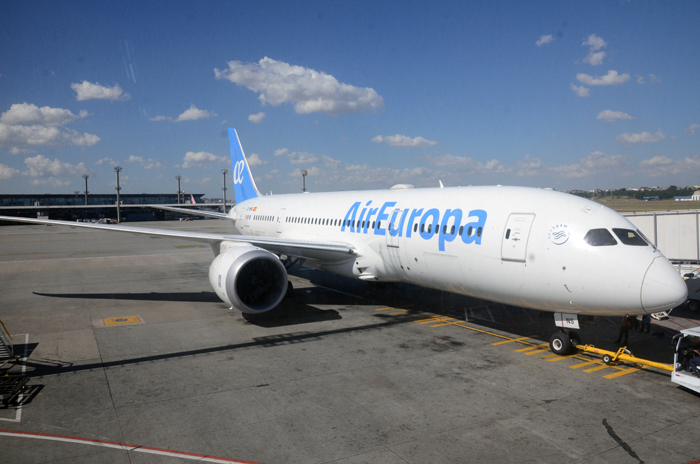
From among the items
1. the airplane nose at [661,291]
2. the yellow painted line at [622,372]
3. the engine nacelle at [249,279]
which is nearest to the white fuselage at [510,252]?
the airplane nose at [661,291]

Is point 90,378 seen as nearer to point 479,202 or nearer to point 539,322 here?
point 479,202

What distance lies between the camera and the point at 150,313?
17281 millimetres

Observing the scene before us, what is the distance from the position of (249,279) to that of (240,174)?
742 inches

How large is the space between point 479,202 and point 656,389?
6086mm

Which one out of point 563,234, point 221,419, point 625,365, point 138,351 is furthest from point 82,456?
point 625,365

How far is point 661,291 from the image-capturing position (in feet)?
31.4

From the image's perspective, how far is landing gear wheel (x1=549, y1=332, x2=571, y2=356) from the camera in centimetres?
1180

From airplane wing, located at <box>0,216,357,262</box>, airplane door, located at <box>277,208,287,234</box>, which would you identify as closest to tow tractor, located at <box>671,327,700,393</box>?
airplane wing, located at <box>0,216,357,262</box>

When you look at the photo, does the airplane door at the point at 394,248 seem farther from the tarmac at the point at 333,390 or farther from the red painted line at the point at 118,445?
the red painted line at the point at 118,445

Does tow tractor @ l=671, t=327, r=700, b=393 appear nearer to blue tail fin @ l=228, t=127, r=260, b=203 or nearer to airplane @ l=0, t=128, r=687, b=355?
airplane @ l=0, t=128, r=687, b=355

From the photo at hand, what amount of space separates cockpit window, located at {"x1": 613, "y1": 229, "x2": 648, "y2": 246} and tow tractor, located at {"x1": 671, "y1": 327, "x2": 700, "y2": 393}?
2030 mm

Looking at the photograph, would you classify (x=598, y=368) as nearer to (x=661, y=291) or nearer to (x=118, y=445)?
(x=661, y=291)

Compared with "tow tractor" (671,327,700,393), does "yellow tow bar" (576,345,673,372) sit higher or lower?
lower

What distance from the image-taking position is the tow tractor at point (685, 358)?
9.34 meters
